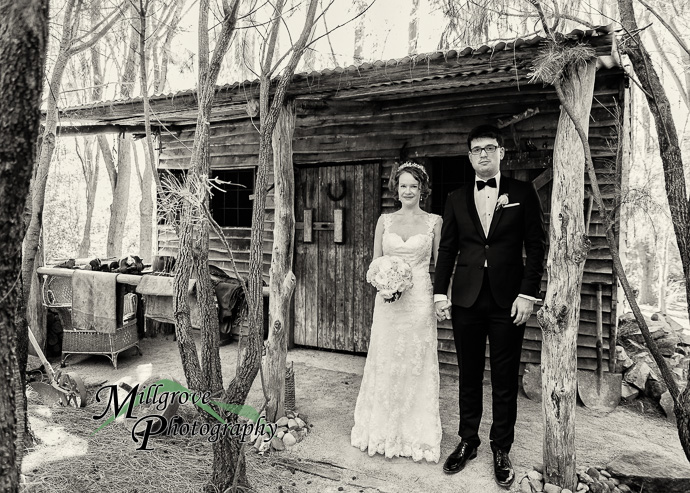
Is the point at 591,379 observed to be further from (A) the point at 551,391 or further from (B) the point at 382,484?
(B) the point at 382,484

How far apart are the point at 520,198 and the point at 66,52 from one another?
3.92 metres

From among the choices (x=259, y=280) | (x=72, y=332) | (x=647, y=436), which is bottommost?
(x=647, y=436)

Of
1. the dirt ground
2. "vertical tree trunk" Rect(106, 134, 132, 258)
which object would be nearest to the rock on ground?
the dirt ground

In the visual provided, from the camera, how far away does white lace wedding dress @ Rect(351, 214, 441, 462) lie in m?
3.81

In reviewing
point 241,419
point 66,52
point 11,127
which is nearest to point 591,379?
point 241,419

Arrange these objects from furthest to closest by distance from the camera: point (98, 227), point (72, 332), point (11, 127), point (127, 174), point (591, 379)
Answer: point (98, 227), point (127, 174), point (72, 332), point (591, 379), point (11, 127)

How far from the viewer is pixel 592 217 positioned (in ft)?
17.1

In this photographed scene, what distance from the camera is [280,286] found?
453 cm

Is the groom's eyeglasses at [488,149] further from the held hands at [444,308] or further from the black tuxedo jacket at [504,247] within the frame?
the held hands at [444,308]

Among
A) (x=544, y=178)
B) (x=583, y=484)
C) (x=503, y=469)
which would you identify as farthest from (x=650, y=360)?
(x=503, y=469)

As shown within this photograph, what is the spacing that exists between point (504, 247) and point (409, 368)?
3.94 feet

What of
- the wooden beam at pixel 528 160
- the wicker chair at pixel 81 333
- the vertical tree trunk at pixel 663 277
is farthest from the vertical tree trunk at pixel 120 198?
the vertical tree trunk at pixel 663 277

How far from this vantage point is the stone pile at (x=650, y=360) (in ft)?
16.9

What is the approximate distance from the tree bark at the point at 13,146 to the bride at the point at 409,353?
265 centimetres
